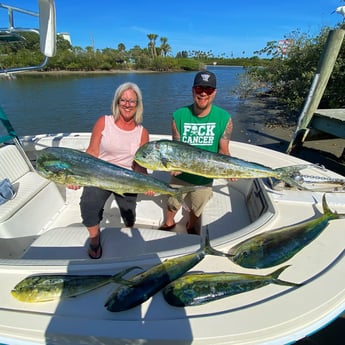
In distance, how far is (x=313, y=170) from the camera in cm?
270

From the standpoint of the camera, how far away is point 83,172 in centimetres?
170

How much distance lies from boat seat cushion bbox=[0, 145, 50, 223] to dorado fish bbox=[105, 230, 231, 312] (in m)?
1.74

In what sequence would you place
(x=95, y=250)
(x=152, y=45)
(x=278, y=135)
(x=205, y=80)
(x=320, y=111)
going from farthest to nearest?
(x=152, y=45), (x=278, y=135), (x=320, y=111), (x=95, y=250), (x=205, y=80)

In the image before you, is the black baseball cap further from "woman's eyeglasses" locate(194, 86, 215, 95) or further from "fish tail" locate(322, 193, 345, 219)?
"fish tail" locate(322, 193, 345, 219)

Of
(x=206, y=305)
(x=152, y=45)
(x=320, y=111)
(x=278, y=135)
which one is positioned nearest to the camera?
(x=206, y=305)

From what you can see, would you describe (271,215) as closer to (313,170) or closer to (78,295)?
(313,170)

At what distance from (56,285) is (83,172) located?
706mm

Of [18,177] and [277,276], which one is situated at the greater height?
[277,276]

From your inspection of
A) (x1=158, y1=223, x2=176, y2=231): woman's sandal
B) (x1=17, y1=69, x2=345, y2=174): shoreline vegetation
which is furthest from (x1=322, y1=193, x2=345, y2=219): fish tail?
(x1=17, y1=69, x2=345, y2=174): shoreline vegetation

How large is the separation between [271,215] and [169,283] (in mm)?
1039

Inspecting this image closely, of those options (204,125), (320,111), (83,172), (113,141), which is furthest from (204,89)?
(320,111)

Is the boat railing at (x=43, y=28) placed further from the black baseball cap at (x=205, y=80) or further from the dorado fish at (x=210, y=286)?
the dorado fish at (x=210, y=286)

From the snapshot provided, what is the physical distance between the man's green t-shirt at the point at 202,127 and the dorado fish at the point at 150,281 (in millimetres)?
1098

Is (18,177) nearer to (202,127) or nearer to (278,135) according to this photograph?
(202,127)
